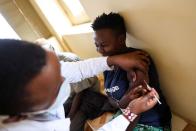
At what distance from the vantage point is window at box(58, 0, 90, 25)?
98.2 inches

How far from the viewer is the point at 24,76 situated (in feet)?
2.48

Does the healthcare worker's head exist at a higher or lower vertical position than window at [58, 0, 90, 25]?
higher

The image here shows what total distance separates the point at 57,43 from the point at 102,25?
133 cm

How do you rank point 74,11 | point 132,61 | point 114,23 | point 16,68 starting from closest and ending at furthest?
point 16,68 → point 132,61 → point 114,23 → point 74,11

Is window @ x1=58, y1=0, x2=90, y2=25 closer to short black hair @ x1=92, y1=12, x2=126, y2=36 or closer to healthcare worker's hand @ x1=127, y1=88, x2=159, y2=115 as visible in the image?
short black hair @ x1=92, y1=12, x2=126, y2=36

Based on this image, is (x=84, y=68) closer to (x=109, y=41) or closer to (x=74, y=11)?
(x=109, y=41)

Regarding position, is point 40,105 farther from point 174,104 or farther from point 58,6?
point 58,6

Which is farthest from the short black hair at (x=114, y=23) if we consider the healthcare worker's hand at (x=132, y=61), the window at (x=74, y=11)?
the window at (x=74, y=11)

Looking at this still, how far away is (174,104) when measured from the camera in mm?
1581

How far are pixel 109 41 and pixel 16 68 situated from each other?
2.61 feet

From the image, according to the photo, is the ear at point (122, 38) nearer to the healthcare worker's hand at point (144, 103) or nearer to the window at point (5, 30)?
the healthcare worker's hand at point (144, 103)

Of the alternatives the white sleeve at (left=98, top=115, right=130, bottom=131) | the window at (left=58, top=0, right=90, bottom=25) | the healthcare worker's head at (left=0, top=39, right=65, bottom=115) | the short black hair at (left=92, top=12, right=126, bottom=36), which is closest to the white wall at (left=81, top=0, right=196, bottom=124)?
the short black hair at (left=92, top=12, right=126, bottom=36)

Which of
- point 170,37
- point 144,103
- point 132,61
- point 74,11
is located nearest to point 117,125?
point 144,103

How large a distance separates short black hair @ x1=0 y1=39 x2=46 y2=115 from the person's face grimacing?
2.37 feet
